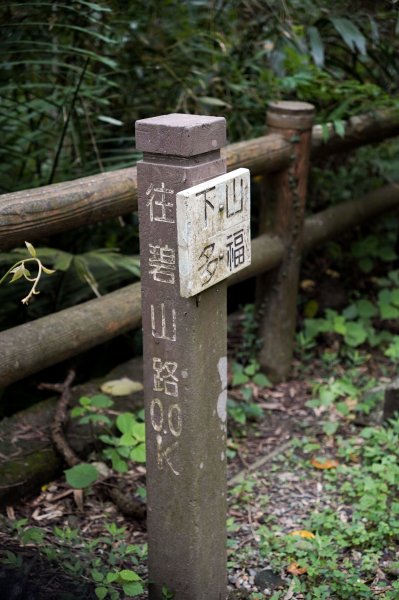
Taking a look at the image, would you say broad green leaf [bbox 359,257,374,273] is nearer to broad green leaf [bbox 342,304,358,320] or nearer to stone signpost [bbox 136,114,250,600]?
broad green leaf [bbox 342,304,358,320]

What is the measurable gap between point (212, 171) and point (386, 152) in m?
3.00

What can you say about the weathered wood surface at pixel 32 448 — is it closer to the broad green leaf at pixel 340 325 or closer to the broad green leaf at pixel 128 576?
the broad green leaf at pixel 128 576

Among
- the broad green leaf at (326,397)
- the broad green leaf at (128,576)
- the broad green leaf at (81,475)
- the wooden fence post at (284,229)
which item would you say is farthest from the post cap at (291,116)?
the broad green leaf at (128,576)

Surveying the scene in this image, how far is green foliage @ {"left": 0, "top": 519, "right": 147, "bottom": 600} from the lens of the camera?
2127 mm

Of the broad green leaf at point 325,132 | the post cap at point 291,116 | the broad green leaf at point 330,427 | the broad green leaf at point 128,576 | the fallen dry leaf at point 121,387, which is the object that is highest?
the post cap at point 291,116

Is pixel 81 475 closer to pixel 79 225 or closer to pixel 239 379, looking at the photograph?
pixel 79 225

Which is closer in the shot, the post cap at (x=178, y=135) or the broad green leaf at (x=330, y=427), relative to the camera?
the post cap at (x=178, y=135)

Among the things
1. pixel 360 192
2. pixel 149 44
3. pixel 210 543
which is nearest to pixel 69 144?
pixel 149 44

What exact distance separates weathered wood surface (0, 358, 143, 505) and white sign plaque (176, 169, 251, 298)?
1175 mm

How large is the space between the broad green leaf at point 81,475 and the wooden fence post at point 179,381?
52 cm

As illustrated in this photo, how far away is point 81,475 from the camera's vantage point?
2658mm

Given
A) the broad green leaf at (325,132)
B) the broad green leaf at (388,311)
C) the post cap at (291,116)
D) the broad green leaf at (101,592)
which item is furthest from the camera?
the broad green leaf at (388,311)

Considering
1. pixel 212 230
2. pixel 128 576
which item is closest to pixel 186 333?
pixel 212 230

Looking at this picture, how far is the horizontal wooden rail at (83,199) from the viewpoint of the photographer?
2.32 metres
